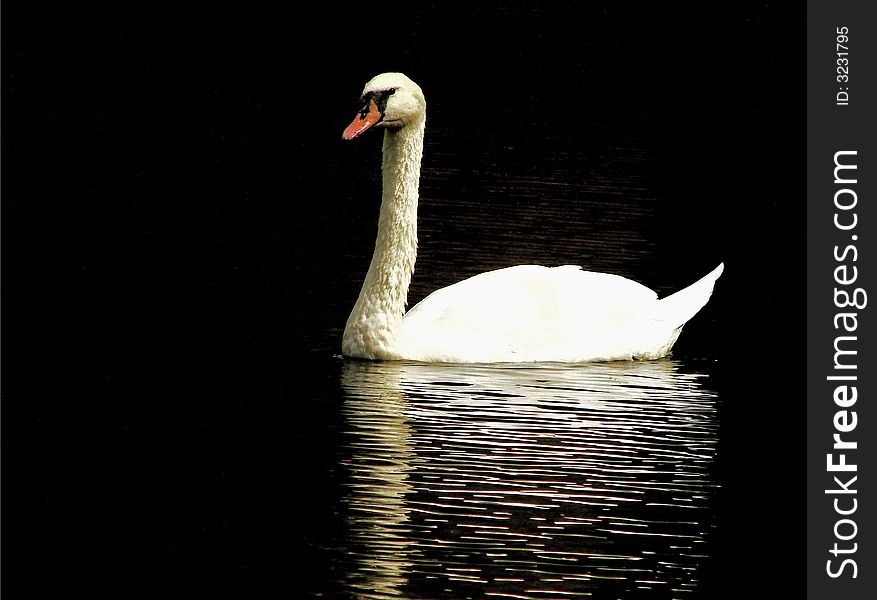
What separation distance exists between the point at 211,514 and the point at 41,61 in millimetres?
18152

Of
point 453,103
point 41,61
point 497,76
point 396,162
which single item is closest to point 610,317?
point 396,162

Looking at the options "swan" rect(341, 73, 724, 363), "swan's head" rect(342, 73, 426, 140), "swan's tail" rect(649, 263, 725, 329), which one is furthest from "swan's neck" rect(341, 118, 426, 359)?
"swan's tail" rect(649, 263, 725, 329)

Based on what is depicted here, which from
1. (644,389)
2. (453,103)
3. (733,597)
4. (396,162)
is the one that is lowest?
(733,597)

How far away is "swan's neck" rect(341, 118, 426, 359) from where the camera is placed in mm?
11664

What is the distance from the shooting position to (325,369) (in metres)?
11.3

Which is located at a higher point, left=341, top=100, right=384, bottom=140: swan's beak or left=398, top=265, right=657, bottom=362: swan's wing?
left=341, top=100, right=384, bottom=140: swan's beak

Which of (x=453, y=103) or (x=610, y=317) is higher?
(x=453, y=103)

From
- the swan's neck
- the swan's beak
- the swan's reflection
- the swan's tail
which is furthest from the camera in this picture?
the swan's tail

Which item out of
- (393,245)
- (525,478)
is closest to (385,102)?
(393,245)

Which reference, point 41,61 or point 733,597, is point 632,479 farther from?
point 41,61

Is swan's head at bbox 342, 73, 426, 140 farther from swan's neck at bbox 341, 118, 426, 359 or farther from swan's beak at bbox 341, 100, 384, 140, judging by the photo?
swan's neck at bbox 341, 118, 426, 359

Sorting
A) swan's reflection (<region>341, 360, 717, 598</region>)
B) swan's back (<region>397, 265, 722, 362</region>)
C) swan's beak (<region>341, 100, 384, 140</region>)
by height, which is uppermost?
swan's beak (<region>341, 100, 384, 140</region>)

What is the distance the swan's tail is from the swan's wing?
24cm

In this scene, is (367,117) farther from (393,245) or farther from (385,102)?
(393,245)
